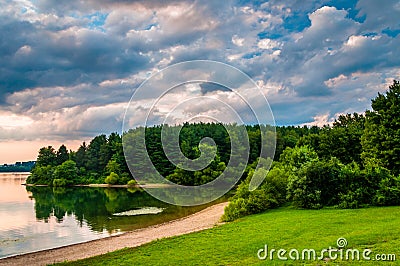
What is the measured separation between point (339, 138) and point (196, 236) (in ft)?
111

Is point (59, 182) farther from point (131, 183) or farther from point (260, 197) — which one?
point (260, 197)

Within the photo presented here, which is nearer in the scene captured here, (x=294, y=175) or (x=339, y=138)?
(x=294, y=175)

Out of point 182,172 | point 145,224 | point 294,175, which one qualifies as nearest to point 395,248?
point 294,175

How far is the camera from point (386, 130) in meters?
34.1

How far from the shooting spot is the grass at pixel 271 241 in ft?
42.2

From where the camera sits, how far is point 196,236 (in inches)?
756

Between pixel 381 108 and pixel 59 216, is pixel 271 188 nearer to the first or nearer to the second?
pixel 381 108

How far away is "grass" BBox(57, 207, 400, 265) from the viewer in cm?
1288

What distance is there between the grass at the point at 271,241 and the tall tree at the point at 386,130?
45.9 ft

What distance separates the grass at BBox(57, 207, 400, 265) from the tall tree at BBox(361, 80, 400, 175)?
45.9 ft

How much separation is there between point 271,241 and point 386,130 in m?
24.4

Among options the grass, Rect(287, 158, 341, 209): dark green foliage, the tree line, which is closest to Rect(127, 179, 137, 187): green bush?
the tree line

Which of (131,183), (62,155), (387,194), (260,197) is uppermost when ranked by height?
(62,155)

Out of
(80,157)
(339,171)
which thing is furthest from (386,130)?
(80,157)
